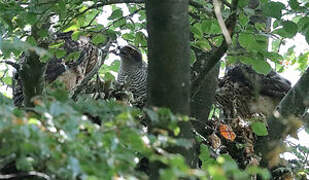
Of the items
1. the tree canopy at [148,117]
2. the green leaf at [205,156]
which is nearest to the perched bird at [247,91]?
the tree canopy at [148,117]

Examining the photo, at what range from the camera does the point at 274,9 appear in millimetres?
3857

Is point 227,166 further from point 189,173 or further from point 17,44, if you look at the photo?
point 17,44

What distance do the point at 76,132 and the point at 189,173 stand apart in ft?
1.52

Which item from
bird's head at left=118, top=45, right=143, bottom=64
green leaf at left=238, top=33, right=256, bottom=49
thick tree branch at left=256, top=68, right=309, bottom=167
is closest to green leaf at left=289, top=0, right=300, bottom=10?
green leaf at left=238, top=33, right=256, bottom=49

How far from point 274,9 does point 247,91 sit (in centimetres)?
205

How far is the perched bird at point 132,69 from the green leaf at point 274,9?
291 cm

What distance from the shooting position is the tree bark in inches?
102

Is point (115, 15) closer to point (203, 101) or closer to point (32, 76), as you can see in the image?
point (32, 76)

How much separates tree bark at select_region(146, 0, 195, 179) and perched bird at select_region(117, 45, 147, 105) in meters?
3.96

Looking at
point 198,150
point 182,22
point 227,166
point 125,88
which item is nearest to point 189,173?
point 227,166

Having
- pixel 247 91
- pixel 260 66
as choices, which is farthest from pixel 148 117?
pixel 247 91

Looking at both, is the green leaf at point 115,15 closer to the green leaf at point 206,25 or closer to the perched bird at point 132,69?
the green leaf at point 206,25

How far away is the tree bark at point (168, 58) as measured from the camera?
8.50 ft

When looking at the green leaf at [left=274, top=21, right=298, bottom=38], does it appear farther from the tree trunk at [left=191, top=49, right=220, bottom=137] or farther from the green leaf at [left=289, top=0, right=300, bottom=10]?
the tree trunk at [left=191, top=49, right=220, bottom=137]
